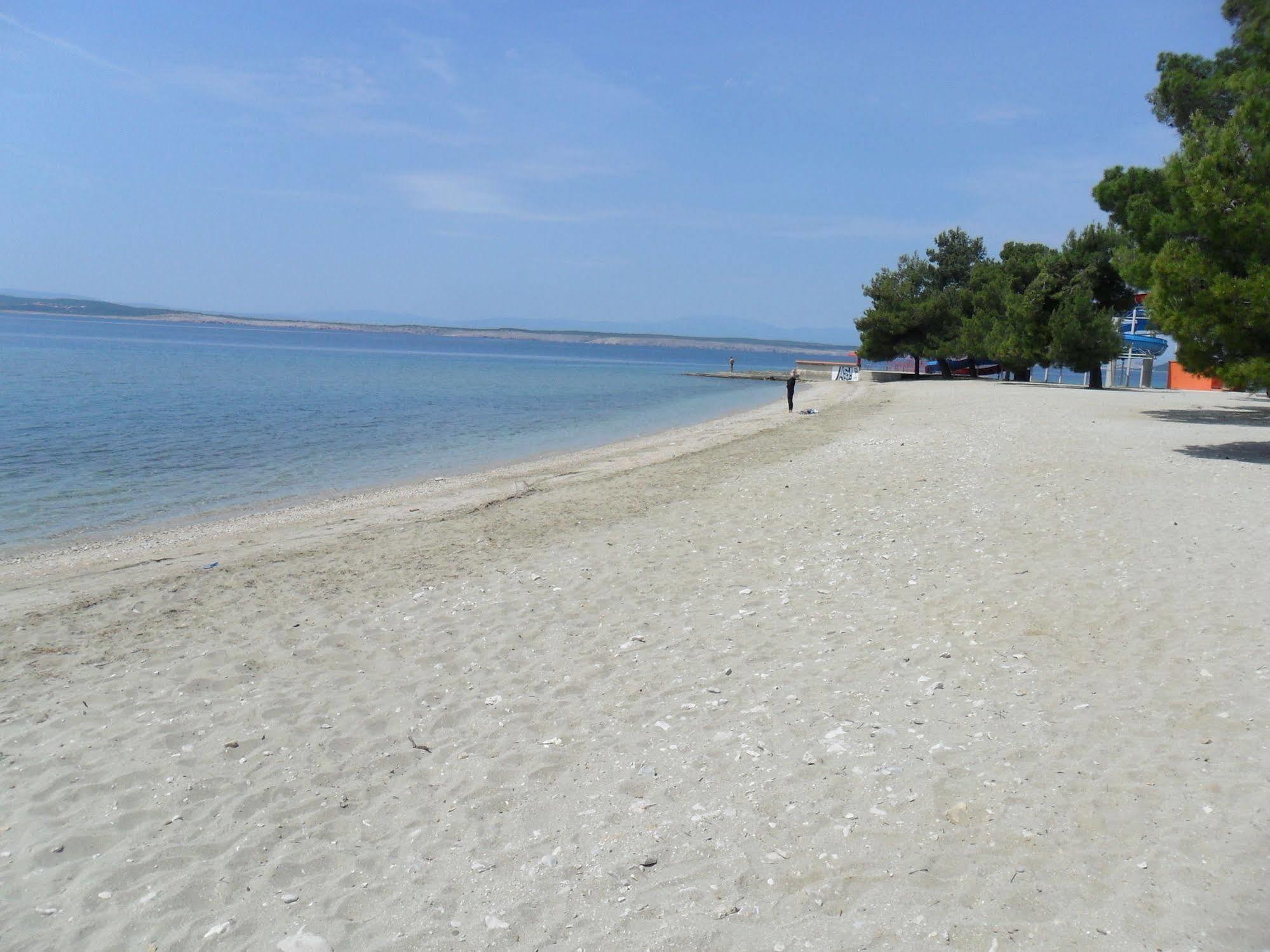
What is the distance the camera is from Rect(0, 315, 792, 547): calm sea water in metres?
18.9

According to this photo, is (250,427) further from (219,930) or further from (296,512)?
(219,930)

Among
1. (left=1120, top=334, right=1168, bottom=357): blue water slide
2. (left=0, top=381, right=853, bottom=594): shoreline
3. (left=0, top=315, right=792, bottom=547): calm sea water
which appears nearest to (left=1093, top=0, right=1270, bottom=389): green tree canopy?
(left=0, top=381, right=853, bottom=594): shoreline

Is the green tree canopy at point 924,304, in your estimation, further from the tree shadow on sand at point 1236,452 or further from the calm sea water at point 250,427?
the tree shadow on sand at point 1236,452

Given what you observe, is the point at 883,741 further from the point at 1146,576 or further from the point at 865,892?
the point at 1146,576

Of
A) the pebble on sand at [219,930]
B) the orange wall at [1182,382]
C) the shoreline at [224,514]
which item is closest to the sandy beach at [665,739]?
the pebble on sand at [219,930]

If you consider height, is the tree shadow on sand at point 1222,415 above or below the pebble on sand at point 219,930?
above

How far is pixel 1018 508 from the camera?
12031 mm

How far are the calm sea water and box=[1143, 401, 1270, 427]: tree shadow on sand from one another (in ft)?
57.3

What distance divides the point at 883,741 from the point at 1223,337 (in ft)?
52.5

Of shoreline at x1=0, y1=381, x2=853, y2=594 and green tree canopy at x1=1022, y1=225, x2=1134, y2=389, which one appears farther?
green tree canopy at x1=1022, y1=225, x2=1134, y2=389

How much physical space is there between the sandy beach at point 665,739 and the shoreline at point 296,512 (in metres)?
1.21

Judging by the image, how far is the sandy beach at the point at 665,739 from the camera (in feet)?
13.8

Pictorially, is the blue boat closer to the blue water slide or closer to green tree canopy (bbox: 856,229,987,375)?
the blue water slide

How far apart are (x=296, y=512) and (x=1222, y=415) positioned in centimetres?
2638
